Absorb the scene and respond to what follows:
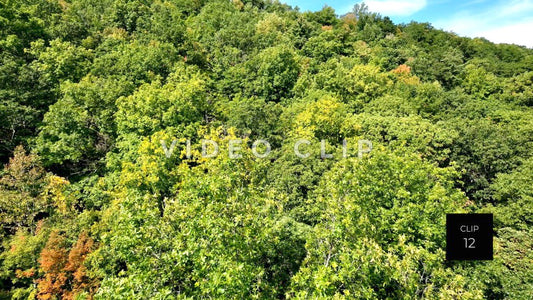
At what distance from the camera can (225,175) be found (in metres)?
16.9

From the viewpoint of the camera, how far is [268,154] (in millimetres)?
27641

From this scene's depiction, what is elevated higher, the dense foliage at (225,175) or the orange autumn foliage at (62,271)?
the dense foliage at (225,175)

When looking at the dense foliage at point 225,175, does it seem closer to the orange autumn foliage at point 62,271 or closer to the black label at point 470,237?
the orange autumn foliage at point 62,271

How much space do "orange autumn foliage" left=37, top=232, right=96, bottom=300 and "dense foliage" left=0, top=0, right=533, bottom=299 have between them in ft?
0.42

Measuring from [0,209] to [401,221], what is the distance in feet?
99.7

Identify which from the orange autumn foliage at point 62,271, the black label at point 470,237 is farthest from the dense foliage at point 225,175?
the black label at point 470,237

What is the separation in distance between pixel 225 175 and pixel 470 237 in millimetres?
12174

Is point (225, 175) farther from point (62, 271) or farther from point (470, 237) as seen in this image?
point (62, 271)

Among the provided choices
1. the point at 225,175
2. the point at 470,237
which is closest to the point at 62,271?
the point at 225,175

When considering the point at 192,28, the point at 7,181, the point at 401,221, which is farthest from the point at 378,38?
the point at 7,181

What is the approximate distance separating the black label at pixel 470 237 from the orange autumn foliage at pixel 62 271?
20517 millimetres

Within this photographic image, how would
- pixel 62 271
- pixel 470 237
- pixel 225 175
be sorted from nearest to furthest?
1. pixel 470 237
2. pixel 225 175
3. pixel 62 271

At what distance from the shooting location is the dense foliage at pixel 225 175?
1179 centimetres

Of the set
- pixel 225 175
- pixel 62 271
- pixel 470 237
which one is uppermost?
pixel 225 175
